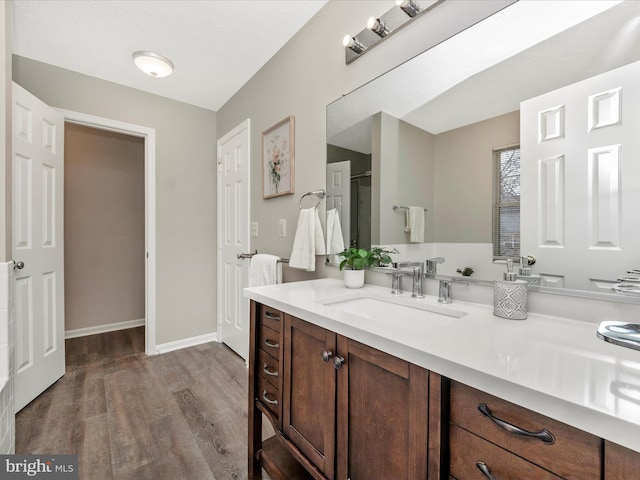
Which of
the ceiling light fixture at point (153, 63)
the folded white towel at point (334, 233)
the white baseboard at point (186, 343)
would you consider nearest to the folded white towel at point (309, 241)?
the folded white towel at point (334, 233)

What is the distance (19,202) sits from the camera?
187cm

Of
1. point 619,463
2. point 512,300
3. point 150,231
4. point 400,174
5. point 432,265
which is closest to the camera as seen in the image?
point 619,463

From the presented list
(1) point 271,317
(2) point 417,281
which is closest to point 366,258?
(2) point 417,281

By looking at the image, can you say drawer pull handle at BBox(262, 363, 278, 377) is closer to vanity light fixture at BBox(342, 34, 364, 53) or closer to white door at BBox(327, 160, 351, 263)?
white door at BBox(327, 160, 351, 263)

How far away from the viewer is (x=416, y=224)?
1275 mm

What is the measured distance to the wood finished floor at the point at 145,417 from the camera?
4.59ft

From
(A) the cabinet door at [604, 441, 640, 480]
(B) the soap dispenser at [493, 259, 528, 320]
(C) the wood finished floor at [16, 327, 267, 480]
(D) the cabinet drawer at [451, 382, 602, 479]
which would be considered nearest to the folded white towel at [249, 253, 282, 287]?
(C) the wood finished floor at [16, 327, 267, 480]

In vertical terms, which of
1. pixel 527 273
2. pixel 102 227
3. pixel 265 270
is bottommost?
pixel 265 270

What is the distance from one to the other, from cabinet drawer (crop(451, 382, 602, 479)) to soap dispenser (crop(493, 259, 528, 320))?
1.29ft

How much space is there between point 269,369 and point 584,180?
4.19 feet

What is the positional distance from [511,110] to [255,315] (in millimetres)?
1259

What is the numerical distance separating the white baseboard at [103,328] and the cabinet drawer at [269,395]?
2933 millimetres

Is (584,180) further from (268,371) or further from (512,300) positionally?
(268,371)

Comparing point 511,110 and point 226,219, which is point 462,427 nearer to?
point 511,110
